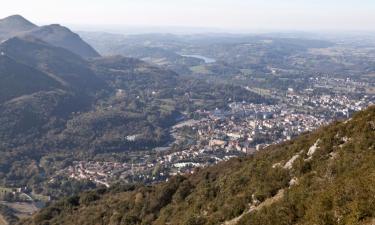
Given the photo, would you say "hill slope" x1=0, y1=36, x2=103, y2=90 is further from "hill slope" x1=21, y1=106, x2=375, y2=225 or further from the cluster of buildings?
"hill slope" x1=21, y1=106, x2=375, y2=225

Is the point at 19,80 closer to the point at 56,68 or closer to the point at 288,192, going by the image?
the point at 56,68

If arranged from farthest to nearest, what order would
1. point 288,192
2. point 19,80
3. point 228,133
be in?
1. point 19,80
2. point 228,133
3. point 288,192

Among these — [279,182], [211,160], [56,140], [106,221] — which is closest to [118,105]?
[56,140]

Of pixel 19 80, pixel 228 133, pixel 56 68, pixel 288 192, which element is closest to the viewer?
pixel 288 192

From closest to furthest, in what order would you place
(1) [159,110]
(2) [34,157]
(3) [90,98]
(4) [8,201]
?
1. (4) [8,201]
2. (2) [34,157]
3. (1) [159,110]
4. (3) [90,98]

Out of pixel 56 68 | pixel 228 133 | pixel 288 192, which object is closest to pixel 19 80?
pixel 56 68

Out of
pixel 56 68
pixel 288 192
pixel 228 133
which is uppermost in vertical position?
pixel 288 192

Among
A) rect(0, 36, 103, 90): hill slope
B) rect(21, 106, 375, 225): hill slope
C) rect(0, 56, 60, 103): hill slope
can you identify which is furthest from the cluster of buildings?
rect(0, 36, 103, 90): hill slope

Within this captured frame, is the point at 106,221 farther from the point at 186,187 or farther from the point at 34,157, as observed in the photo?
the point at 34,157

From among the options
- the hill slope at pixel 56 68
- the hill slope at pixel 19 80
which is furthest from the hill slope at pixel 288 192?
the hill slope at pixel 56 68
